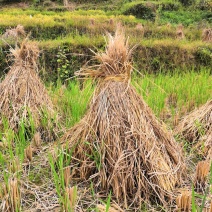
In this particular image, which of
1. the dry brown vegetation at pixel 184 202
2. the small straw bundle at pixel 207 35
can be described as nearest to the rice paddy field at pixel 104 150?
the dry brown vegetation at pixel 184 202

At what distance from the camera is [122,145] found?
5.50 ft

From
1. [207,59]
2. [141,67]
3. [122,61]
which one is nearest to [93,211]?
[122,61]

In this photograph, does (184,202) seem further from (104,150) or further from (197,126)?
(197,126)

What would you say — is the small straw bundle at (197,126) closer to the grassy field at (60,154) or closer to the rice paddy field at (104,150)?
the rice paddy field at (104,150)

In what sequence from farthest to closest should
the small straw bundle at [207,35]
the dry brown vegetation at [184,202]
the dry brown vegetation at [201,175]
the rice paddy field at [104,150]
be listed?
the small straw bundle at [207,35] < the dry brown vegetation at [201,175] < the rice paddy field at [104,150] < the dry brown vegetation at [184,202]

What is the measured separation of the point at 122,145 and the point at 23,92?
3.50 ft

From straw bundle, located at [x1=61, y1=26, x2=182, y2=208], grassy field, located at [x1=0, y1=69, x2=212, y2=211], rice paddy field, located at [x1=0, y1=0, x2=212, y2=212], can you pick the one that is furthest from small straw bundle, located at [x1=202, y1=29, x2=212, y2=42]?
straw bundle, located at [x1=61, y1=26, x2=182, y2=208]

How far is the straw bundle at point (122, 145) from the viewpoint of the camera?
1.62m

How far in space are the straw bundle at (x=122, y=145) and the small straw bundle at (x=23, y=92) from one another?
0.69 meters

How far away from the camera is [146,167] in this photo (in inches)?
65.2

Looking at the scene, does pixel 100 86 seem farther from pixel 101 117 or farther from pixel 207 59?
pixel 207 59

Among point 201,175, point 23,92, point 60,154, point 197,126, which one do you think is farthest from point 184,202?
point 23,92

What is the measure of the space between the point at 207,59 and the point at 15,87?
14.0ft

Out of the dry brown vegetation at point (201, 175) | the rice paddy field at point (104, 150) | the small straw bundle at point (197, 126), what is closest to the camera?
the rice paddy field at point (104, 150)
